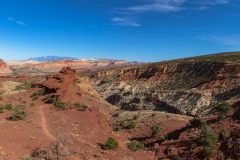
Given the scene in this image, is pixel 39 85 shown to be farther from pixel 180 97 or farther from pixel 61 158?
pixel 61 158

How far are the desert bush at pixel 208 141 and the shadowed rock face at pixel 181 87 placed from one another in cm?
2636

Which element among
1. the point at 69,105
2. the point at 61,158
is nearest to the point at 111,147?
the point at 61,158

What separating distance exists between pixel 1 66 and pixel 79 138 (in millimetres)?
140412

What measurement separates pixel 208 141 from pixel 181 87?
50371mm

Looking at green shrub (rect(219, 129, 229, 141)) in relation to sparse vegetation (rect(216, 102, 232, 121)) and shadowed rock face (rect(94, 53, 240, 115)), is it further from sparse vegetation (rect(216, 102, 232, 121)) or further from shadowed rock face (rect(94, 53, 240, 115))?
shadowed rock face (rect(94, 53, 240, 115))

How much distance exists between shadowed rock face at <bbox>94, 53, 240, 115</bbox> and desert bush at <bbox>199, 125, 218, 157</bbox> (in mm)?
26356

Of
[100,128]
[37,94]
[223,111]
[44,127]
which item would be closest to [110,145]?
[100,128]

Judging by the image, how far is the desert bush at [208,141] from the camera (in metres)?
20.3

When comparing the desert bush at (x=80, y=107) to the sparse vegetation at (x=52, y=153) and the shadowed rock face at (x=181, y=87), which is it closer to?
the sparse vegetation at (x=52, y=153)

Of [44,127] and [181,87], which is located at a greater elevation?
[44,127]

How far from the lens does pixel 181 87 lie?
7050 cm

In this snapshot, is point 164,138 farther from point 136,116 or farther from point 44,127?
point 44,127

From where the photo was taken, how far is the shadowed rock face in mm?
53906

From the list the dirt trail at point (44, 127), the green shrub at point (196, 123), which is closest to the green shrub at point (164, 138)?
the green shrub at point (196, 123)
